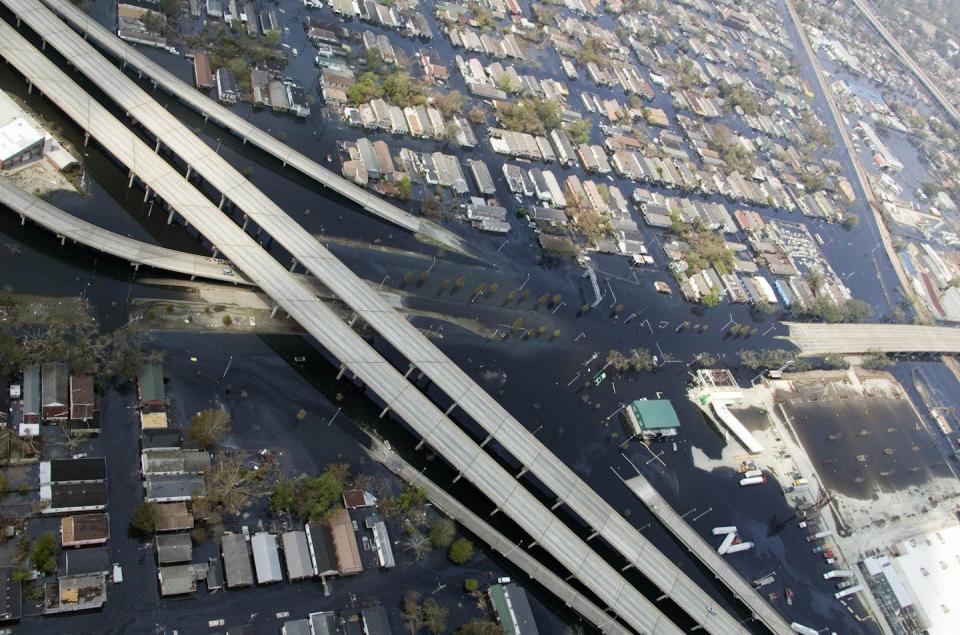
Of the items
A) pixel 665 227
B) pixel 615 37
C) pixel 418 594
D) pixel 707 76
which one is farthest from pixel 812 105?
pixel 418 594

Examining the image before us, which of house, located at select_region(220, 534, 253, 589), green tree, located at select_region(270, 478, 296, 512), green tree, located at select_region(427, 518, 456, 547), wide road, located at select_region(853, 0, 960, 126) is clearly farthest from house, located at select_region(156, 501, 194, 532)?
wide road, located at select_region(853, 0, 960, 126)

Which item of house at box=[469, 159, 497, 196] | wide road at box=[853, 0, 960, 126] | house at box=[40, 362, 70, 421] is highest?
wide road at box=[853, 0, 960, 126]

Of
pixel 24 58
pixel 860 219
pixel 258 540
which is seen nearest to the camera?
pixel 258 540

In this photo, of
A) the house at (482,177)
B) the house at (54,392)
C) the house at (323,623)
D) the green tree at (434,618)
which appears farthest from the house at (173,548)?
the house at (482,177)

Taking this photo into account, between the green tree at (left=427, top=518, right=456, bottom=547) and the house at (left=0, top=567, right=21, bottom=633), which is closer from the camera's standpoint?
the house at (left=0, top=567, right=21, bottom=633)

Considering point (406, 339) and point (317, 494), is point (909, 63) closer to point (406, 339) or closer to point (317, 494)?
point (406, 339)

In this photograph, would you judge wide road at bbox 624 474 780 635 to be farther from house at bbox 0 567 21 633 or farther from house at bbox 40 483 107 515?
house at bbox 0 567 21 633

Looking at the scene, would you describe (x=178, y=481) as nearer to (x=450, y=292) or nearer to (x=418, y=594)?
(x=418, y=594)
